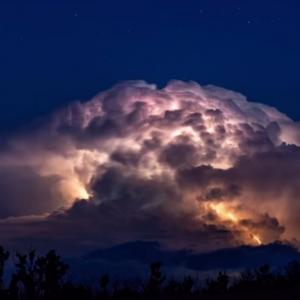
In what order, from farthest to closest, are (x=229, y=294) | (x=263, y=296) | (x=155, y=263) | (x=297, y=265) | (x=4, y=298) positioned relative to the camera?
(x=155, y=263) → (x=297, y=265) → (x=4, y=298) → (x=229, y=294) → (x=263, y=296)

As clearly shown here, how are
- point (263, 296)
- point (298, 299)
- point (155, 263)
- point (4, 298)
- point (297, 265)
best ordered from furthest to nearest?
point (155, 263), point (297, 265), point (4, 298), point (263, 296), point (298, 299)

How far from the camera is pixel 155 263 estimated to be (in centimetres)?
9188

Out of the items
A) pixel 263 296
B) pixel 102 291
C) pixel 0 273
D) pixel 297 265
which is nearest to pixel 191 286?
pixel 102 291

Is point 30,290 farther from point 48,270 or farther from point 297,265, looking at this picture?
point 297,265

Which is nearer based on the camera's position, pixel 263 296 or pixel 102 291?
pixel 263 296

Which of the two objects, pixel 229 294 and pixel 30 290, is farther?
pixel 30 290

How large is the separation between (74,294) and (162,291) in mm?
13518

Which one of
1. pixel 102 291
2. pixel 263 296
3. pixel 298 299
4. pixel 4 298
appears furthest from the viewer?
pixel 102 291

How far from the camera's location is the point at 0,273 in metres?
81.7

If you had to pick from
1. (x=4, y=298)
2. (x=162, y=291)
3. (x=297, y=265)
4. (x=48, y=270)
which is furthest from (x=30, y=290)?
(x=297, y=265)

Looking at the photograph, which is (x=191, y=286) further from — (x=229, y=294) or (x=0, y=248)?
(x=229, y=294)

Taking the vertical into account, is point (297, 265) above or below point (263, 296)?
above

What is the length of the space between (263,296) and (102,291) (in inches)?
1568

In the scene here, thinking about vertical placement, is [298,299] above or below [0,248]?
below
